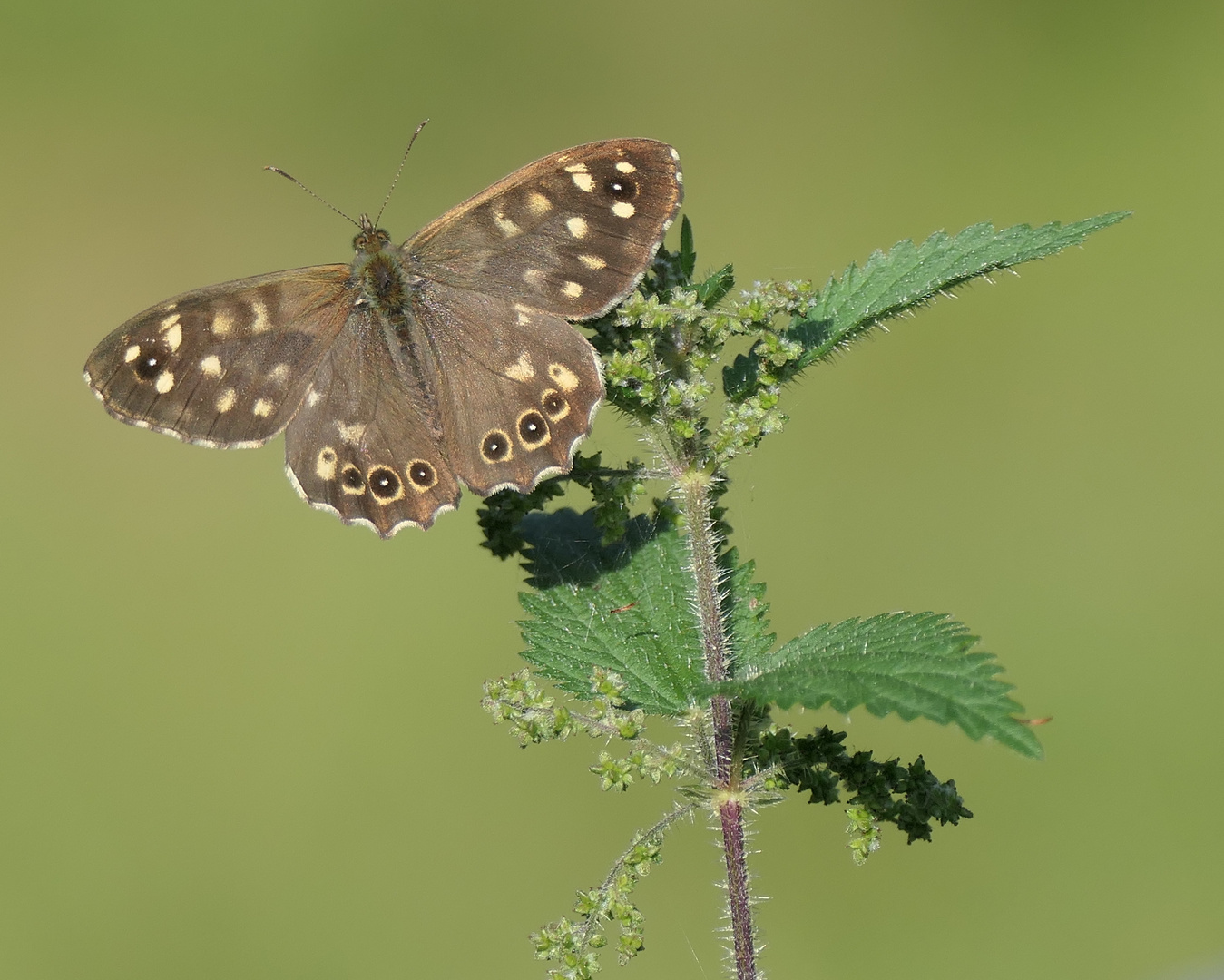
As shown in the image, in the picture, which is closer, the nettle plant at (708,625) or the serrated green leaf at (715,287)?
the nettle plant at (708,625)

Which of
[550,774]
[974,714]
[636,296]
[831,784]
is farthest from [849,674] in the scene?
[550,774]

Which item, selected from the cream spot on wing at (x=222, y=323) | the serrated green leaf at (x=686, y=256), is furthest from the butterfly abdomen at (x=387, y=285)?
the serrated green leaf at (x=686, y=256)

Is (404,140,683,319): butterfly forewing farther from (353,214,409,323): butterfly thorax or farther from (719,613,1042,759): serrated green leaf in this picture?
(719,613,1042,759): serrated green leaf

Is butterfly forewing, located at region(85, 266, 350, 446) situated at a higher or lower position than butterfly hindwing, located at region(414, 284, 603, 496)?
higher

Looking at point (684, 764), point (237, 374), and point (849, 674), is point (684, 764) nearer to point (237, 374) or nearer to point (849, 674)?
point (849, 674)

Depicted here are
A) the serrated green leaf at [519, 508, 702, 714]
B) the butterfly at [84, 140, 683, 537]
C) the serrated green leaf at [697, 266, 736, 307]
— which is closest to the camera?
the serrated green leaf at [697, 266, 736, 307]

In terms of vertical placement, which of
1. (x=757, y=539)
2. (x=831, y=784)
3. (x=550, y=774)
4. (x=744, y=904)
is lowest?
(x=744, y=904)

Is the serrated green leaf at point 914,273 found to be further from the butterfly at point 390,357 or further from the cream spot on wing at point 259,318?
the cream spot on wing at point 259,318

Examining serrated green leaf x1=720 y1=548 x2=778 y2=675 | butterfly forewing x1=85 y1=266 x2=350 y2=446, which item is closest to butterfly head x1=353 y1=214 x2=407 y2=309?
butterfly forewing x1=85 y1=266 x2=350 y2=446
